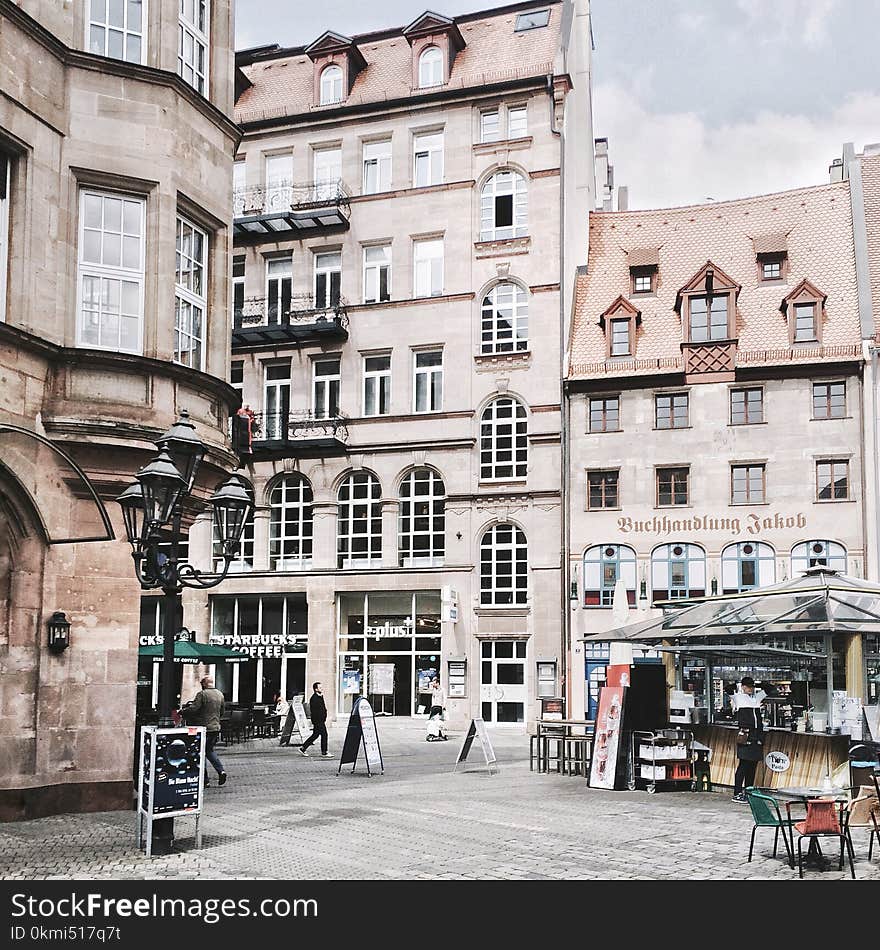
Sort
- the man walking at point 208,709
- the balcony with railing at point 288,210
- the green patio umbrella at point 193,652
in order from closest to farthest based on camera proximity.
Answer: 1. the man walking at point 208,709
2. the green patio umbrella at point 193,652
3. the balcony with railing at point 288,210

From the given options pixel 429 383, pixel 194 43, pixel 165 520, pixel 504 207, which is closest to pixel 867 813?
pixel 165 520

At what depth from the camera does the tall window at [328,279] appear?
43.5 metres

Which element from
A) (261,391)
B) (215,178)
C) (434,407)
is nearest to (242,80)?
A: (261,391)

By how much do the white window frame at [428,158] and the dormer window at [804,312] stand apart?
39.8ft

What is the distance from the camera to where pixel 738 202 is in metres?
44.2

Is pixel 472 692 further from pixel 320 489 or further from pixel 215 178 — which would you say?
pixel 215 178

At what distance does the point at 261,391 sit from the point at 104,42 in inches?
1061

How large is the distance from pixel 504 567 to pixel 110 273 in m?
24.7

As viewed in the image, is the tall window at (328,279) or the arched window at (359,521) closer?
the arched window at (359,521)

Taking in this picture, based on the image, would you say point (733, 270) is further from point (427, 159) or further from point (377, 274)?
point (377, 274)

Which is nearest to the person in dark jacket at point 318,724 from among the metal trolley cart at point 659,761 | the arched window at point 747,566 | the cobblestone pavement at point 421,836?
the cobblestone pavement at point 421,836

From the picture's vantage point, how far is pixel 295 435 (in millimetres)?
42844

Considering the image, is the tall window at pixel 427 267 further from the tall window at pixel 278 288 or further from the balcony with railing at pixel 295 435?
the balcony with railing at pixel 295 435

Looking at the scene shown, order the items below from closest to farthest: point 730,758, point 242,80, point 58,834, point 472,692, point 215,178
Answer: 1. point 58,834
2. point 215,178
3. point 730,758
4. point 472,692
5. point 242,80
